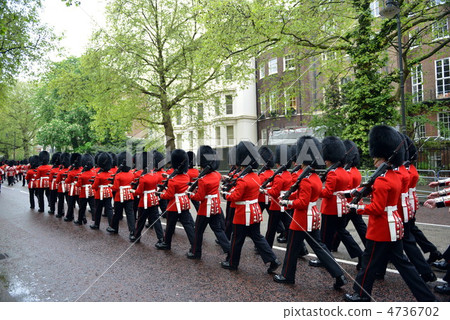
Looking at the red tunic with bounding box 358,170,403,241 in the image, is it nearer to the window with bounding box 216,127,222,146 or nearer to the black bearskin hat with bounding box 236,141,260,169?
the black bearskin hat with bounding box 236,141,260,169

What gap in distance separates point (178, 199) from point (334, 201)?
2.82 meters

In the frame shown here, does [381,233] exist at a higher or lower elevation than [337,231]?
higher

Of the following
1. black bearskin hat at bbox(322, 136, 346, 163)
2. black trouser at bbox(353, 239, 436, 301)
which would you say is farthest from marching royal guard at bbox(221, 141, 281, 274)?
black trouser at bbox(353, 239, 436, 301)

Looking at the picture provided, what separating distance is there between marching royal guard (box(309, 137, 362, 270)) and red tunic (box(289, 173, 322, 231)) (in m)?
0.67

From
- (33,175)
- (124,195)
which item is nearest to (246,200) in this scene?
(124,195)

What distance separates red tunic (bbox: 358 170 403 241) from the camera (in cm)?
365

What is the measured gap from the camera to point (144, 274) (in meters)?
4.99

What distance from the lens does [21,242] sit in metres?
7.18

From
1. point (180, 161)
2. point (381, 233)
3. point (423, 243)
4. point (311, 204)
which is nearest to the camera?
point (381, 233)

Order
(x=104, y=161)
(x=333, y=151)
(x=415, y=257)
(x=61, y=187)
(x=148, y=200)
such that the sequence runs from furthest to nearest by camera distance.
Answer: (x=61, y=187) < (x=104, y=161) < (x=148, y=200) < (x=333, y=151) < (x=415, y=257)

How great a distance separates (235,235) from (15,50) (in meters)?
15.7

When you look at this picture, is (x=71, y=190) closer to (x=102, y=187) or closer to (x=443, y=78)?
(x=102, y=187)

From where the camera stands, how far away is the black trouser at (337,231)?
5184 millimetres
